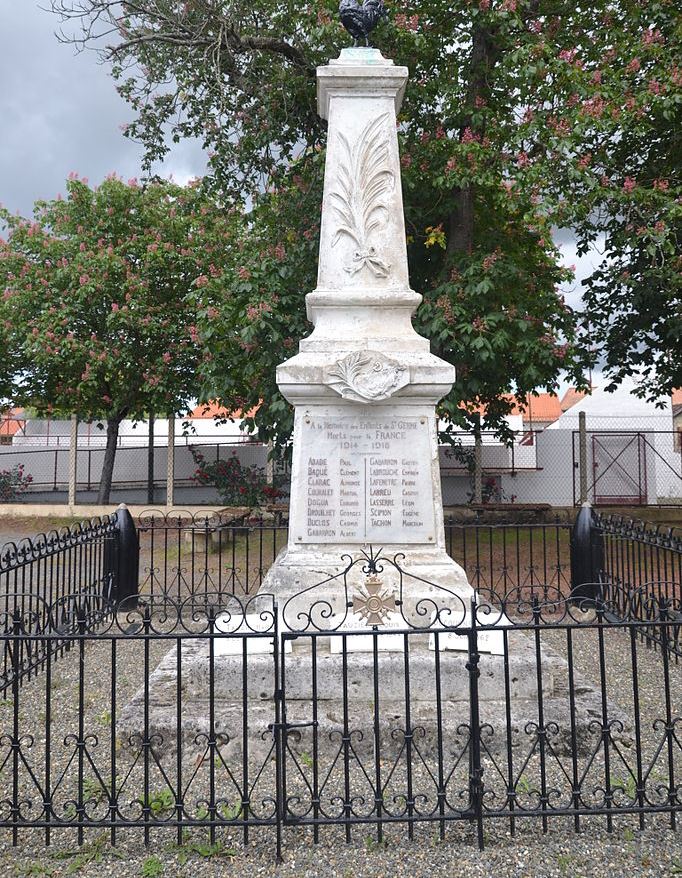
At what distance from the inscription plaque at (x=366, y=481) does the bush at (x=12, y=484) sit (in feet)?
46.6

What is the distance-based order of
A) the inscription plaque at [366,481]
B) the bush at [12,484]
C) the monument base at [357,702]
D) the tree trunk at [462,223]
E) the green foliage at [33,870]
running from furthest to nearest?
1. the bush at [12,484]
2. the tree trunk at [462,223]
3. the inscription plaque at [366,481]
4. the monument base at [357,702]
5. the green foliage at [33,870]

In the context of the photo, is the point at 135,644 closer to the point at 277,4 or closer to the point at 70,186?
the point at 277,4

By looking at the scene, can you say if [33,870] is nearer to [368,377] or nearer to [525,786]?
[525,786]

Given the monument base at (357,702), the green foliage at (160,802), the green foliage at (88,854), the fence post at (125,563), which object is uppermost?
the fence post at (125,563)

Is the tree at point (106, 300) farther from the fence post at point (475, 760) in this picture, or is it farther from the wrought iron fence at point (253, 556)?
the fence post at point (475, 760)

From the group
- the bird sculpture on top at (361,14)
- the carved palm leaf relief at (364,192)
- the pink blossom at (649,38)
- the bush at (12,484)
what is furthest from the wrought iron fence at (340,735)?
the bush at (12,484)

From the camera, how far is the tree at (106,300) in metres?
13.7

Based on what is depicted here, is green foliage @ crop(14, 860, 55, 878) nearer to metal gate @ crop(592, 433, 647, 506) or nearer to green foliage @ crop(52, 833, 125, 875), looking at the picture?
green foliage @ crop(52, 833, 125, 875)

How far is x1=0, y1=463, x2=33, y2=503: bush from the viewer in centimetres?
1675

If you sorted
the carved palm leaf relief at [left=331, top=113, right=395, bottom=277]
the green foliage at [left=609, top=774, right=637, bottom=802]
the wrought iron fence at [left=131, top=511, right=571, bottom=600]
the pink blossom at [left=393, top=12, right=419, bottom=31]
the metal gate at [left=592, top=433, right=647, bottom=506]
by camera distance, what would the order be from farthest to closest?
the metal gate at [left=592, top=433, right=647, bottom=506], the wrought iron fence at [left=131, top=511, right=571, bottom=600], the pink blossom at [left=393, top=12, right=419, bottom=31], the carved palm leaf relief at [left=331, top=113, right=395, bottom=277], the green foliage at [left=609, top=774, right=637, bottom=802]

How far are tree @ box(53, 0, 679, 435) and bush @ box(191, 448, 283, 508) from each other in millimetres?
4492

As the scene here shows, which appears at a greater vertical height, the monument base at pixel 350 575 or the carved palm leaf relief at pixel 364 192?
the carved palm leaf relief at pixel 364 192

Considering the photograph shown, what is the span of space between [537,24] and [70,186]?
35.8 feet

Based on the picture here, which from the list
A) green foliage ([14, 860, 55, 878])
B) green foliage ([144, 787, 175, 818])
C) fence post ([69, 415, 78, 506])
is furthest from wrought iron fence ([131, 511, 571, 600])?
green foliage ([14, 860, 55, 878])
